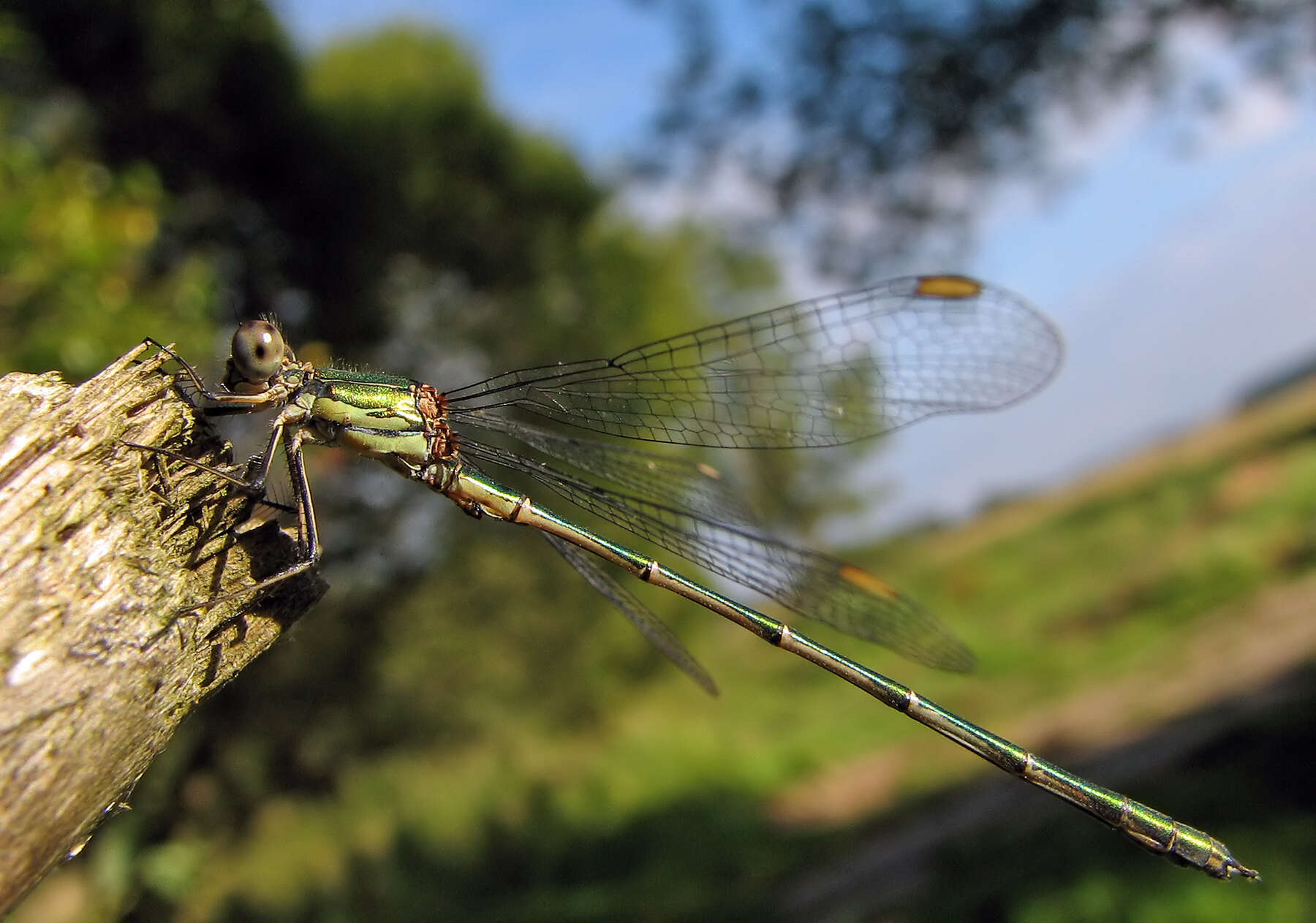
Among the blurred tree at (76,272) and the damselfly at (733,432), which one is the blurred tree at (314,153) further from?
the damselfly at (733,432)

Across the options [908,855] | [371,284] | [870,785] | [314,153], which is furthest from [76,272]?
[870,785]

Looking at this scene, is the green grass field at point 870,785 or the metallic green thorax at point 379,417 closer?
the metallic green thorax at point 379,417

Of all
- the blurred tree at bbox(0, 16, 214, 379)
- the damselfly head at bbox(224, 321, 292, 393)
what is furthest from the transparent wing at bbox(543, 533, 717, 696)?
the blurred tree at bbox(0, 16, 214, 379)

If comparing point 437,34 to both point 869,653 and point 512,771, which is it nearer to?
point 512,771

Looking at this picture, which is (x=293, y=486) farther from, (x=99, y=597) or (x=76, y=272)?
(x=76, y=272)

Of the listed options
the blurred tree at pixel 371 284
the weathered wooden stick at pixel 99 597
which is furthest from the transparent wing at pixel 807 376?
the blurred tree at pixel 371 284

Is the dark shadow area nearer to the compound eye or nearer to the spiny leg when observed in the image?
the spiny leg
